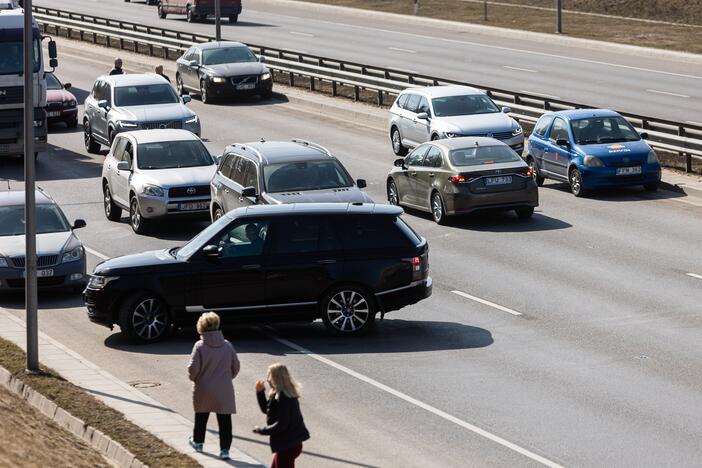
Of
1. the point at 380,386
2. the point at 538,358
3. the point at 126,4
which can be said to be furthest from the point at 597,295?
the point at 126,4

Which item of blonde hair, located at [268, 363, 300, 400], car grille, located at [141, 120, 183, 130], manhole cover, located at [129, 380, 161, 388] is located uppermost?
car grille, located at [141, 120, 183, 130]


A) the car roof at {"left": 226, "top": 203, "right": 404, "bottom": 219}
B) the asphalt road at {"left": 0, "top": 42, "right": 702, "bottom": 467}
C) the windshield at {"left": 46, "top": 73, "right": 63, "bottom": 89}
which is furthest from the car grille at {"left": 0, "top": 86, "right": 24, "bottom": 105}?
the car roof at {"left": 226, "top": 203, "right": 404, "bottom": 219}

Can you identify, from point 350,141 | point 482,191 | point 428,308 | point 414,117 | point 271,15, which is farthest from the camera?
point 271,15

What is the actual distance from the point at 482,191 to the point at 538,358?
8900mm

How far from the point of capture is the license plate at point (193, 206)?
26.7 m

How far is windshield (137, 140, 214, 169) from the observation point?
91.2 ft

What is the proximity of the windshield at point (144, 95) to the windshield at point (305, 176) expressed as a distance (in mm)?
12154

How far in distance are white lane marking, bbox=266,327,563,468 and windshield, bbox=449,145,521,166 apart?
836 cm

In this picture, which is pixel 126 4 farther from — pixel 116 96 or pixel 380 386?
pixel 380 386

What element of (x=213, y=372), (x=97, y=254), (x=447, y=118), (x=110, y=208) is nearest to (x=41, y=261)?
(x=97, y=254)

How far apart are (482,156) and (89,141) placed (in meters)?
13.9

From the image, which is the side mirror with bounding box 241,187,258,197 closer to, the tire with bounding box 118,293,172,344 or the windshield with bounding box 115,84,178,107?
the tire with bounding box 118,293,172,344

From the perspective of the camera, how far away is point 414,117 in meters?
34.1

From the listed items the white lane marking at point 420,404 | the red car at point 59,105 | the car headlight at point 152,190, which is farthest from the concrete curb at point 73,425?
the red car at point 59,105
